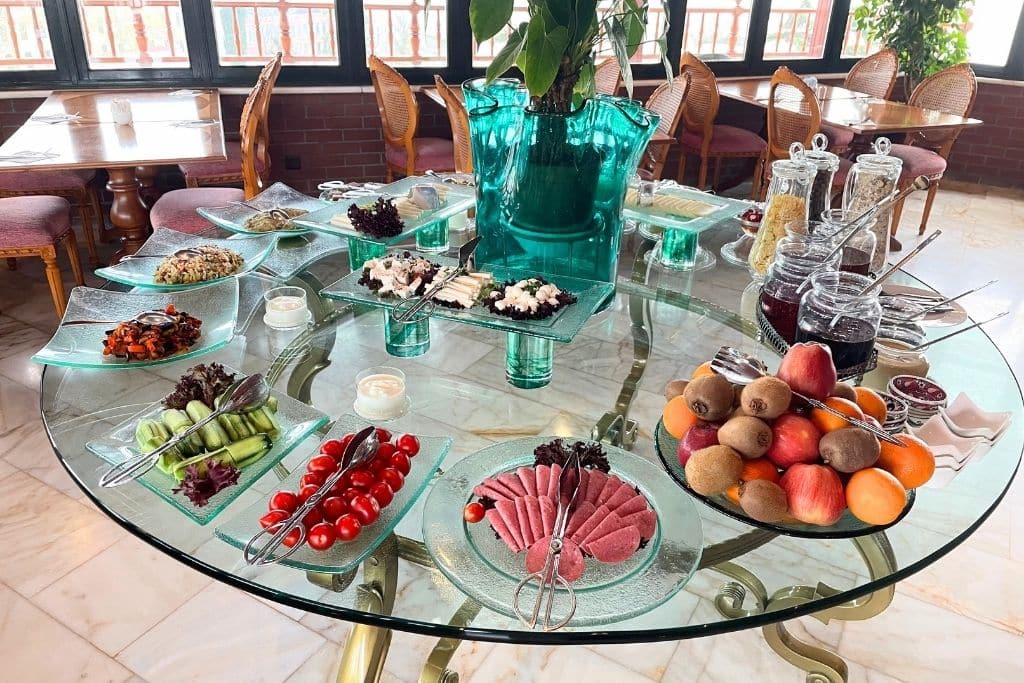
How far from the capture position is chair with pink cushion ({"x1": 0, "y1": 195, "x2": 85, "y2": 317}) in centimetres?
261

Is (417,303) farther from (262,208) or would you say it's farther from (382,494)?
(262,208)

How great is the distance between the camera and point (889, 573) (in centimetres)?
90

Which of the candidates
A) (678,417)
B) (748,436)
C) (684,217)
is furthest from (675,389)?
(684,217)

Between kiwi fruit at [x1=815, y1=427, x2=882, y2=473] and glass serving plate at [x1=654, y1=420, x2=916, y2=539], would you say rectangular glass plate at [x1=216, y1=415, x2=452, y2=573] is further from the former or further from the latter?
kiwi fruit at [x1=815, y1=427, x2=882, y2=473]

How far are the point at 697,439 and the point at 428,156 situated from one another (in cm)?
314

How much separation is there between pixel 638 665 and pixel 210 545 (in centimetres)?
102

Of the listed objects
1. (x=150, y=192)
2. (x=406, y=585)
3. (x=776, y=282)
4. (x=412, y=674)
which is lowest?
(x=412, y=674)

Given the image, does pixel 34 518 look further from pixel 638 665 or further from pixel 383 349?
pixel 638 665

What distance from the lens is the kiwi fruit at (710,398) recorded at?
0.94m

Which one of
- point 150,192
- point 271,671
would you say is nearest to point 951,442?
point 271,671

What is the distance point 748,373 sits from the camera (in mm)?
1003

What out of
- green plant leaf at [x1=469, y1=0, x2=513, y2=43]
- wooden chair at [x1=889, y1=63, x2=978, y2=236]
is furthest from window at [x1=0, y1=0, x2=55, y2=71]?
wooden chair at [x1=889, y1=63, x2=978, y2=236]

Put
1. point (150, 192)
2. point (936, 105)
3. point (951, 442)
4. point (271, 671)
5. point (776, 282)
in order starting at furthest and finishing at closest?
point (936, 105)
point (150, 192)
point (271, 671)
point (776, 282)
point (951, 442)

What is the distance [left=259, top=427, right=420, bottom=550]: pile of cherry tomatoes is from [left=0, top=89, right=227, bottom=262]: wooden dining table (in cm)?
202
